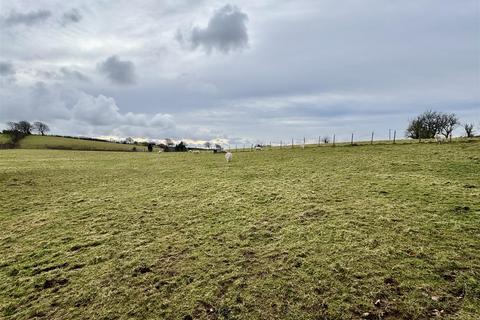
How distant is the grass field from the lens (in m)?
7.33

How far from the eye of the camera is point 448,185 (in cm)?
1694

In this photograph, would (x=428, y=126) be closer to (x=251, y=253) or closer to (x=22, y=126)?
(x=251, y=253)

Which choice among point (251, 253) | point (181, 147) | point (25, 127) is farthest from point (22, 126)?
point (251, 253)

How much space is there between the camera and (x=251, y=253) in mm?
10000

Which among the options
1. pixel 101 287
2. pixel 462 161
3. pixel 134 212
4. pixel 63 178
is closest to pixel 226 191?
pixel 134 212

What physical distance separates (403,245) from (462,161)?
19.8m

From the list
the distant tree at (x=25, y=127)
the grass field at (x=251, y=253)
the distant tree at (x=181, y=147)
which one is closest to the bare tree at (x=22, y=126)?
the distant tree at (x=25, y=127)

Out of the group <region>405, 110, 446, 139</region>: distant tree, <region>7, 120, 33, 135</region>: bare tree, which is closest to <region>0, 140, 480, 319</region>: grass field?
<region>405, 110, 446, 139</region>: distant tree

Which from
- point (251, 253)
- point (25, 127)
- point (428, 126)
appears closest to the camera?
point (251, 253)

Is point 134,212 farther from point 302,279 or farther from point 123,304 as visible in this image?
point 302,279

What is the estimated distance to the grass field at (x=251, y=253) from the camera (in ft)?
24.0

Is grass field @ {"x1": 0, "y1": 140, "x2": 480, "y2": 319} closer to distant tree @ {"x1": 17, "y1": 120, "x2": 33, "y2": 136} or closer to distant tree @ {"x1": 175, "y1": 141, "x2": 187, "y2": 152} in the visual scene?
distant tree @ {"x1": 175, "y1": 141, "x2": 187, "y2": 152}

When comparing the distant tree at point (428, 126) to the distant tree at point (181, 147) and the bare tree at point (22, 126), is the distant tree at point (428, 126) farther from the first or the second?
the bare tree at point (22, 126)

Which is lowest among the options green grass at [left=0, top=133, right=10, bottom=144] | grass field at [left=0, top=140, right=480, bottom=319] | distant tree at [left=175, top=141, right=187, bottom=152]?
grass field at [left=0, top=140, right=480, bottom=319]
